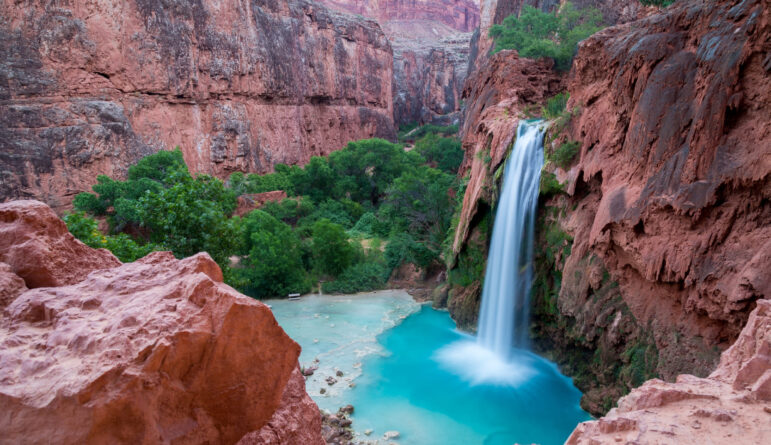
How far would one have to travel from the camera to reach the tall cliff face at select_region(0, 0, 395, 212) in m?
23.6

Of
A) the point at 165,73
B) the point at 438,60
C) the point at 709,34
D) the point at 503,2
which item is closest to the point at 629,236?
the point at 709,34

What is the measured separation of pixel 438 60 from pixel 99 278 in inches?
2476

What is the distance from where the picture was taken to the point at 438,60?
6094 cm

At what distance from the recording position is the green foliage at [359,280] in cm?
1973

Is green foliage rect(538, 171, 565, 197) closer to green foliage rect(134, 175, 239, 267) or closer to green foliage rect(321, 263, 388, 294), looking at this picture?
green foliage rect(134, 175, 239, 267)

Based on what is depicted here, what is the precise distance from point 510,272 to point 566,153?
357 centimetres

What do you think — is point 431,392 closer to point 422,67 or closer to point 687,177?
point 687,177

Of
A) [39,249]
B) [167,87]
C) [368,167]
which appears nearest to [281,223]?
[368,167]

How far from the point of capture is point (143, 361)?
225 cm

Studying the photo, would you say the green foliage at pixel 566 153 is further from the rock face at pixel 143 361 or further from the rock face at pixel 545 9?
the rock face at pixel 545 9

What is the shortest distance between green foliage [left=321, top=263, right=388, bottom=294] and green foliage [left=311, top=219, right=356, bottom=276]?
500 millimetres

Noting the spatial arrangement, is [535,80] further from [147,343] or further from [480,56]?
[480,56]

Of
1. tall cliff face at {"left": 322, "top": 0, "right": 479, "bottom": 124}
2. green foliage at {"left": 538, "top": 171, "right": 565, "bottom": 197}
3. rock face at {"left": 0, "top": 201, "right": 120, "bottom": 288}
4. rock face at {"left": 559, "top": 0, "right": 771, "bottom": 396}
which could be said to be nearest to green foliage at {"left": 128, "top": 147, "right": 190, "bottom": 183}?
green foliage at {"left": 538, "top": 171, "right": 565, "bottom": 197}

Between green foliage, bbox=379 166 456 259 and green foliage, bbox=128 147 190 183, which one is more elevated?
green foliage, bbox=128 147 190 183
